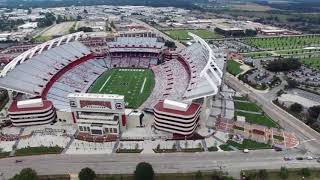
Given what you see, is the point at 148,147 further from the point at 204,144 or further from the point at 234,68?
the point at 234,68

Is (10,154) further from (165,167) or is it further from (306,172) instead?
(306,172)

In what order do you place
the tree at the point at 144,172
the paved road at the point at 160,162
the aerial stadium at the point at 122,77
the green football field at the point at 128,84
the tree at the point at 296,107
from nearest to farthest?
1. the tree at the point at 144,172
2. the paved road at the point at 160,162
3. the aerial stadium at the point at 122,77
4. the tree at the point at 296,107
5. the green football field at the point at 128,84

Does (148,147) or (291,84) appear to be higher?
(291,84)

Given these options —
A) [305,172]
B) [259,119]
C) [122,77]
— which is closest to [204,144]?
[305,172]

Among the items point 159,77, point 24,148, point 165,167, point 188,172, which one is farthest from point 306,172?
point 159,77

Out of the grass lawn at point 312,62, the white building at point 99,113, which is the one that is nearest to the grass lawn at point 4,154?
the white building at point 99,113

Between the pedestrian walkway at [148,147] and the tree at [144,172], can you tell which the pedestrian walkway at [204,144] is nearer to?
the pedestrian walkway at [148,147]
